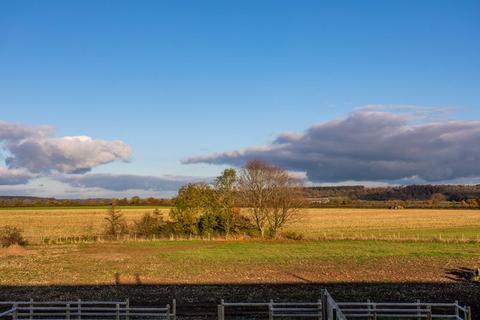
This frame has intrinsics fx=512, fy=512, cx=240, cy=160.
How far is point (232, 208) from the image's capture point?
6694cm

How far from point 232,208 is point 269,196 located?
18.7 ft

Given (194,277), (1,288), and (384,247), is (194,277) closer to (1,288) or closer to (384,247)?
(1,288)

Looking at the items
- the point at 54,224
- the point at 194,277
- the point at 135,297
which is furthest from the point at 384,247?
the point at 54,224

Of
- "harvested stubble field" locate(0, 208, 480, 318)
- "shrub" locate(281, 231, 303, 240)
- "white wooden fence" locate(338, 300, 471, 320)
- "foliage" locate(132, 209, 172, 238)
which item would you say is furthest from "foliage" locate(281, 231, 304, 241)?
"white wooden fence" locate(338, 300, 471, 320)

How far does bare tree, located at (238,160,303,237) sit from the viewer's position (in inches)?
2499

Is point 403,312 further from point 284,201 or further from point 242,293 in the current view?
point 284,201

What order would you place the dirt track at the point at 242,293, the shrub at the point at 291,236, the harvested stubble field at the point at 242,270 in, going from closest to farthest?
the dirt track at the point at 242,293
the harvested stubble field at the point at 242,270
the shrub at the point at 291,236

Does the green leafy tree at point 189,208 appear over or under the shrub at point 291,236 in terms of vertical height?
over

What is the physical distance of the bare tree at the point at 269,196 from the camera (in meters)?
63.5

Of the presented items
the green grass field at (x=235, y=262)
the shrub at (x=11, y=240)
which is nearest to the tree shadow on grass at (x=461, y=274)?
the green grass field at (x=235, y=262)

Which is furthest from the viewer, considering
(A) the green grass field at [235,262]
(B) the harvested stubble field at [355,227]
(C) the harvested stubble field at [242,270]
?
(B) the harvested stubble field at [355,227]

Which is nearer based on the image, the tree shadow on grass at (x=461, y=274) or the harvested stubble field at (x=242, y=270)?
the harvested stubble field at (x=242, y=270)

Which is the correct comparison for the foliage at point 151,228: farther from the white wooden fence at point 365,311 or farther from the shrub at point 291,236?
the white wooden fence at point 365,311

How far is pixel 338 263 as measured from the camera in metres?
41.1
